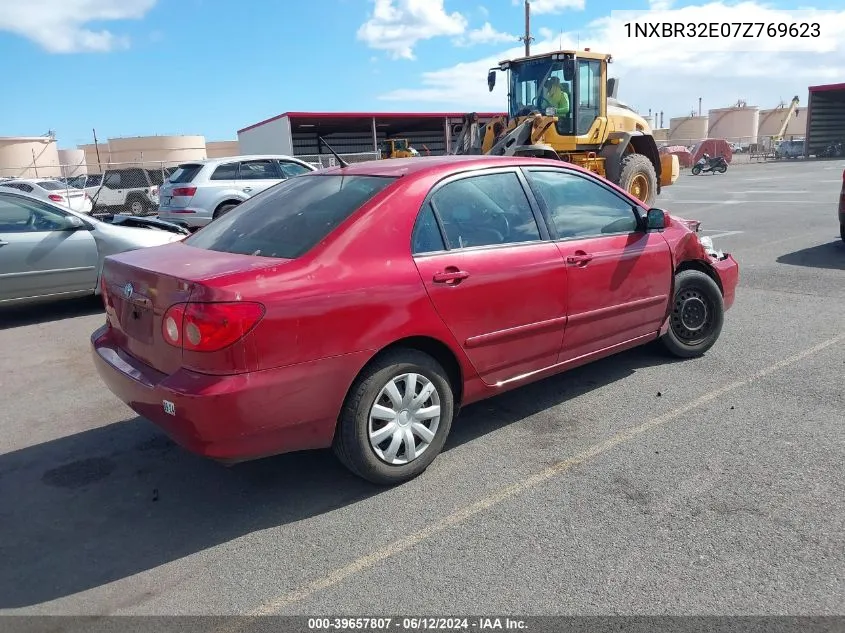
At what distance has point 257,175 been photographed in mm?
13109

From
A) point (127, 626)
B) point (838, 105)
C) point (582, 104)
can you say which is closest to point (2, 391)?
point (127, 626)

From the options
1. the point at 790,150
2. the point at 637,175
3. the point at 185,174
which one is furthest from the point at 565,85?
the point at 790,150

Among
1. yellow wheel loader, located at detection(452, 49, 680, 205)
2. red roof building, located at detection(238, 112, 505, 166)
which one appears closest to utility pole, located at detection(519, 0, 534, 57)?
red roof building, located at detection(238, 112, 505, 166)

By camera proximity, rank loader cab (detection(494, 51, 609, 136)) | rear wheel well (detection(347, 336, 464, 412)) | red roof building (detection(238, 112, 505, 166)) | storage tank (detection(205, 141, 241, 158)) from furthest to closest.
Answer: storage tank (detection(205, 141, 241, 158)) → red roof building (detection(238, 112, 505, 166)) → loader cab (detection(494, 51, 609, 136)) → rear wheel well (detection(347, 336, 464, 412))

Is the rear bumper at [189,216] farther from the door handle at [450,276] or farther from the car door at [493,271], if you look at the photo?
the door handle at [450,276]

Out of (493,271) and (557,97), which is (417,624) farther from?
(557,97)

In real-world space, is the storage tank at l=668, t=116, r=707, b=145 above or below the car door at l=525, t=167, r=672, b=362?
above

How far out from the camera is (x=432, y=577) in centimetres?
275

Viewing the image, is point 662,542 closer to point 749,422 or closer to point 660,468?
point 660,468

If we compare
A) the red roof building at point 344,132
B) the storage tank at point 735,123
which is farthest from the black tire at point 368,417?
the storage tank at point 735,123

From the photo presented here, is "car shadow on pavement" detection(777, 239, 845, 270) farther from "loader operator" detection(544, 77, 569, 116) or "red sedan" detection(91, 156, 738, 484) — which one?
"loader operator" detection(544, 77, 569, 116)

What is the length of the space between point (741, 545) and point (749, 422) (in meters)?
1.36

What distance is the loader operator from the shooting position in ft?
43.9

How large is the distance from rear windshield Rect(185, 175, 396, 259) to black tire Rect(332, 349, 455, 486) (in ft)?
2.25
